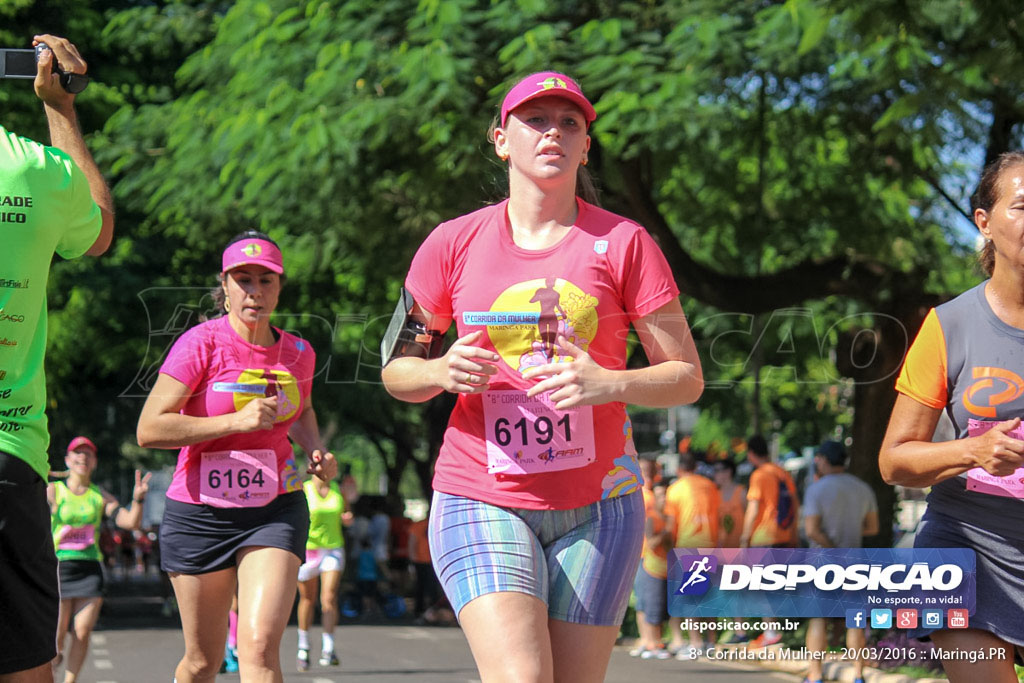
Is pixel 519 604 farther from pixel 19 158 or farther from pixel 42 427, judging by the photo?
pixel 19 158

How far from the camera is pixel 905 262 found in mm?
15867

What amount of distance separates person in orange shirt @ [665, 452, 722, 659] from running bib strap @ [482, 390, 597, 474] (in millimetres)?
9430

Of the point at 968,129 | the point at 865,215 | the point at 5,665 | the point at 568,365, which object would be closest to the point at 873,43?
the point at 968,129

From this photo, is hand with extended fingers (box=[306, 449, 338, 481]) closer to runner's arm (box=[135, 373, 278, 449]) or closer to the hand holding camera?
runner's arm (box=[135, 373, 278, 449])

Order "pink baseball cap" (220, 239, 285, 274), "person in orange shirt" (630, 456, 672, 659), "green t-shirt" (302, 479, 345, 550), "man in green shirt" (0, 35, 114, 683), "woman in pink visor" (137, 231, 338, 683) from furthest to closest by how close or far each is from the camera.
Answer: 1. "green t-shirt" (302, 479, 345, 550)
2. "person in orange shirt" (630, 456, 672, 659)
3. "pink baseball cap" (220, 239, 285, 274)
4. "woman in pink visor" (137, 231, 338, 683)
5. "man in green shirt" (0, 35, 114, 683)

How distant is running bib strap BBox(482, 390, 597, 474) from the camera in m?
3.87

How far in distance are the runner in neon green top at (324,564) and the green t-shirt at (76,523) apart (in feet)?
7.06

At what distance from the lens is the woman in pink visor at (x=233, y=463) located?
593cm

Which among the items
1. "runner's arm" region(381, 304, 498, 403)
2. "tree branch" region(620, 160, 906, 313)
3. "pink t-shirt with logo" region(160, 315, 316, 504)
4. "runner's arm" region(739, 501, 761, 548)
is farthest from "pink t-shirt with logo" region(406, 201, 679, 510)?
"tree branch" region(620, 160, 906, 313)

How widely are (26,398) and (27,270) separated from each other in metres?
0.32

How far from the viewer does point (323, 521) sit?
1409cm

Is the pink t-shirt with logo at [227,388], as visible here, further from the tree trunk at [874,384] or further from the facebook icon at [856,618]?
the tree trunk at [874,384]

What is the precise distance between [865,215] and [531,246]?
41.2 ft

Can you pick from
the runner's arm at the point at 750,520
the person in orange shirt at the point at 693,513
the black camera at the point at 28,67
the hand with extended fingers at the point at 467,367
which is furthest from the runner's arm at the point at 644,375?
the person in orange shirt at the point at 693,513
